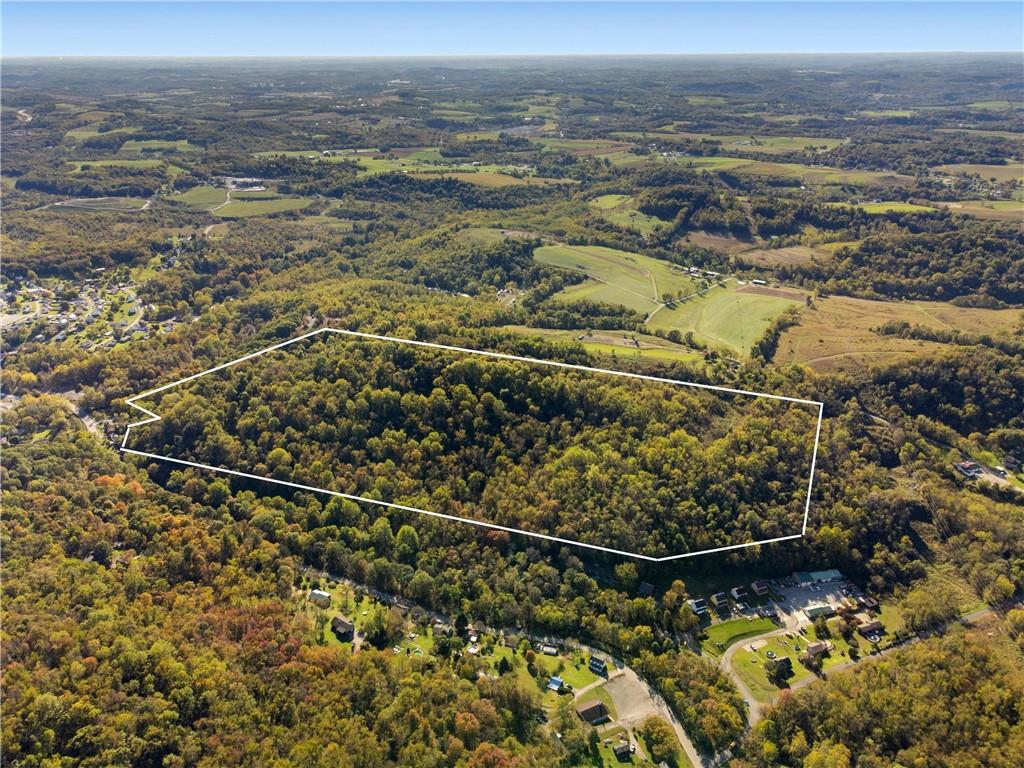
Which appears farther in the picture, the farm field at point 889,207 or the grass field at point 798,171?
the grass field at point 798,171

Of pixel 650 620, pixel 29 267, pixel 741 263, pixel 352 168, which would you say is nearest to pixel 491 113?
pixel 352 168

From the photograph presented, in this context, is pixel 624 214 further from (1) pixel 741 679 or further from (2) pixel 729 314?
(1) pixel 741 679

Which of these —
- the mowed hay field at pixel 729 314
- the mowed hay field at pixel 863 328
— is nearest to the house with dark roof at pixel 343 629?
the mowed hay field at pixel 729 314

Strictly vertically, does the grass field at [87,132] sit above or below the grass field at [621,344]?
above

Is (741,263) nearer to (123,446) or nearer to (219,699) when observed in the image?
(123,446)

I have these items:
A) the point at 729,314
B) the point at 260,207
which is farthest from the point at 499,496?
the point at 260,207

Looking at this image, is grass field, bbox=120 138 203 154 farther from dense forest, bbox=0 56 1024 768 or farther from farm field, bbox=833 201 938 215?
farm field, bbox=833 201 938 215

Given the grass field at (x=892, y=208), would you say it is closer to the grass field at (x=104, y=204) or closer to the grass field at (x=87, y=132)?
the grass field at (x=104, y=204)

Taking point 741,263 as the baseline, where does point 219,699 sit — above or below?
below
